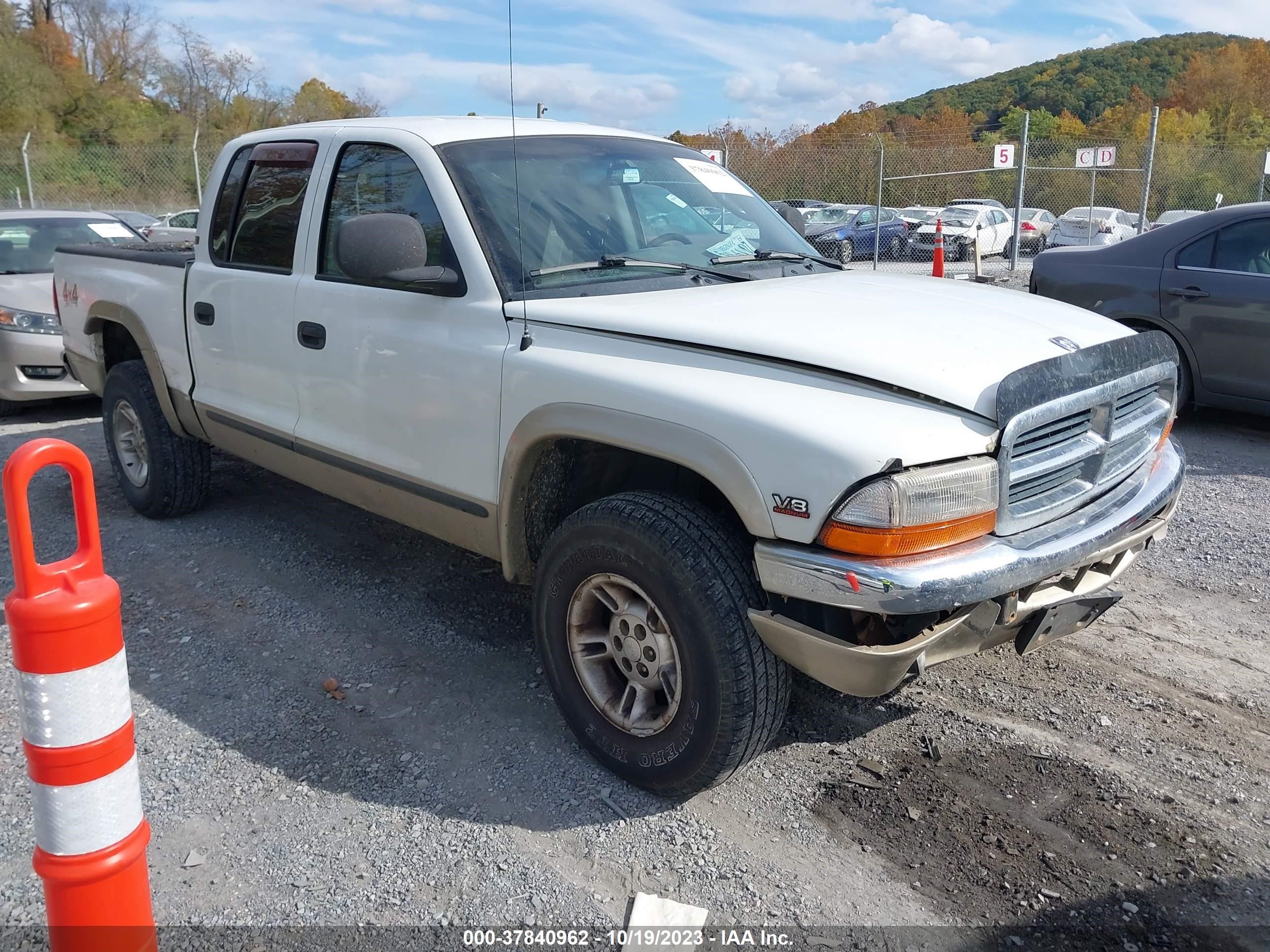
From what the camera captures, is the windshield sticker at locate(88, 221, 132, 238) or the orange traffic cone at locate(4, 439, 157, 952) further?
the windshield sticker at locate(88, 221, 132, 238)

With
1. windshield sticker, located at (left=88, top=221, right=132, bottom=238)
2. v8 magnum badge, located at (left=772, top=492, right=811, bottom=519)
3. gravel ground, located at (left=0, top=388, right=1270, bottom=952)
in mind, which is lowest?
gravel ground, located at (left=0, top=388, right=1270, bottom=952)

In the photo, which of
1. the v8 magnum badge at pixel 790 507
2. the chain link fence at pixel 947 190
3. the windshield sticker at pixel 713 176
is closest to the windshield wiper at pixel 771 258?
the windshield sticker at pixel 713 176

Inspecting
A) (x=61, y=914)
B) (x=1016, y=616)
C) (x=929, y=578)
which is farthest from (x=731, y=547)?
(x=61, y=914)

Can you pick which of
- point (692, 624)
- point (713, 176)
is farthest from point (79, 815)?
point (713, 176)

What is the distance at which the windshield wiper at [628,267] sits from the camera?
351 centimetres

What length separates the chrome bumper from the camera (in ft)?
8.15

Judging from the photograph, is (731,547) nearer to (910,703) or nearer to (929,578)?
(929,578)

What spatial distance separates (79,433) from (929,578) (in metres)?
7.05

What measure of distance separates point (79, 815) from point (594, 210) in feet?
8.28

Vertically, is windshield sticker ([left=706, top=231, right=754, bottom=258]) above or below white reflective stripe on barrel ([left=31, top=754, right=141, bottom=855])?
above

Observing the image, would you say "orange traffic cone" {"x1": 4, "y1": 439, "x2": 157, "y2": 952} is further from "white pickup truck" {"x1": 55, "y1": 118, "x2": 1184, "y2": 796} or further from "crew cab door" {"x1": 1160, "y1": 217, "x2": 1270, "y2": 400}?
"crew cab door" {"x1": 1160, "y1": 217, "x2": 1270, "y2": 400}

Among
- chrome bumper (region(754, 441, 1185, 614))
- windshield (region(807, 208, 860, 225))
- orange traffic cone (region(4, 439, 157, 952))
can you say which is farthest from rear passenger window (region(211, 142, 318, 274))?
windshield (region(807, 208, 860, 225))

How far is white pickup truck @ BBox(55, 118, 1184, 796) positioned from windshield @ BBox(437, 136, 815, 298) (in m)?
0.01

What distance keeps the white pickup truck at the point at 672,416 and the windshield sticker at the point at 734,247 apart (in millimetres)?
12
